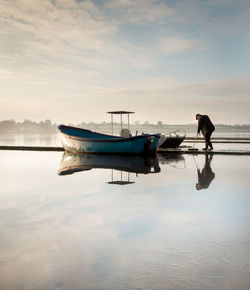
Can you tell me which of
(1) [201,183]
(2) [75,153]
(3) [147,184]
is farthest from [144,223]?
(2) [75,153]

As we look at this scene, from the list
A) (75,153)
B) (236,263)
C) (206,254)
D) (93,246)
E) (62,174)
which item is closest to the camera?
(236,263)

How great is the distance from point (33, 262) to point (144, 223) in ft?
6.39

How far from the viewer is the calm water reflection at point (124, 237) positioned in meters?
3.18

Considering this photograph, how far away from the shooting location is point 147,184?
8977mm

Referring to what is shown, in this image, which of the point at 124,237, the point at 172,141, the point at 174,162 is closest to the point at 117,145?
the point at 174,162

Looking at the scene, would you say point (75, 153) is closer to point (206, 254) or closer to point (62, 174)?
point (62, 174)

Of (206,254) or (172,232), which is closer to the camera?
(206,254)

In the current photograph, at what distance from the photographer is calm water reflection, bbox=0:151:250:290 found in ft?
10.4

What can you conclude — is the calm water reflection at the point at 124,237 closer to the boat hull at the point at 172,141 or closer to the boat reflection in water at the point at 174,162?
the boat reflection in water at the point at 174,162

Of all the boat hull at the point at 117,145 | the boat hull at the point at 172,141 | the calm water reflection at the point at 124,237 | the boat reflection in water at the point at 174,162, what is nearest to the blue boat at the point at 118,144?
the boat hull at the point at 117,145

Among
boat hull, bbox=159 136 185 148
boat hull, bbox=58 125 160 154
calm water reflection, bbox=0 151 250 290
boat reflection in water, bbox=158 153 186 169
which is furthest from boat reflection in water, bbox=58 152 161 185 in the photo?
boat hull, bbox=159 136 185 148

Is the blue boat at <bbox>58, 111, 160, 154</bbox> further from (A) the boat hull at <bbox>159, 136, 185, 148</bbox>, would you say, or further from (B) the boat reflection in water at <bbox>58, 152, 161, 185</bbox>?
(A) the boat hull at <bbox>159, 136, 185, 148</bbox>

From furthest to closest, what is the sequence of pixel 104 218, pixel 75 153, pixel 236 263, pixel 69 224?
1. pixel 75 153
2. pixel 104 218
3. pixel 69 224
4. pixel 236 263

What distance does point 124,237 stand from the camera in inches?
174
